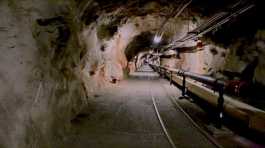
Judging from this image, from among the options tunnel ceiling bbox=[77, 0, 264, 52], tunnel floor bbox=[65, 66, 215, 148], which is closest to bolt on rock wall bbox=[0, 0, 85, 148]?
tunnel floor bbox=[65, 66, 215, 148]

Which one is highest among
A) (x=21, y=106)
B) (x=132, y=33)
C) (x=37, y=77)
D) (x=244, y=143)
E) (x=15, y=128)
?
(x=132, y=33)

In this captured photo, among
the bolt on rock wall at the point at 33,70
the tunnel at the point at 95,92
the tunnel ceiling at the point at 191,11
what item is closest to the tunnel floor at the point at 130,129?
the tunnel at the point at 95,92

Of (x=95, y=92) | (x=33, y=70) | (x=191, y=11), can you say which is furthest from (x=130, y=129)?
(x=191, y=11)

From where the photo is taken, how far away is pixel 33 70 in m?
4.52

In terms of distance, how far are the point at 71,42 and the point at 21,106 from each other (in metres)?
2.56

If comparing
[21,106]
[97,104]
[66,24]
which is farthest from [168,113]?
[21,106]

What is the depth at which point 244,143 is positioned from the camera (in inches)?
223

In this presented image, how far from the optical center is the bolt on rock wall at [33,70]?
388 cm

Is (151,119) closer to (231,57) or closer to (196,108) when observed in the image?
(196,108)

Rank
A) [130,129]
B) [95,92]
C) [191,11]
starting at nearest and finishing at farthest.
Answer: [130,129]
[191,11]
[95,92]

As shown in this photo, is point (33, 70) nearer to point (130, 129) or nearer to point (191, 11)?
point (130, 129)

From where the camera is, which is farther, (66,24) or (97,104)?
(97,104)

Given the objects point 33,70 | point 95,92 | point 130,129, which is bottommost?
point 130,129

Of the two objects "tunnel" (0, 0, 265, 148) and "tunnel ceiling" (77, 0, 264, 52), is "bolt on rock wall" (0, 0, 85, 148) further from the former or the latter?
"tunnel ceiling" (77, 0, 264, 52)
